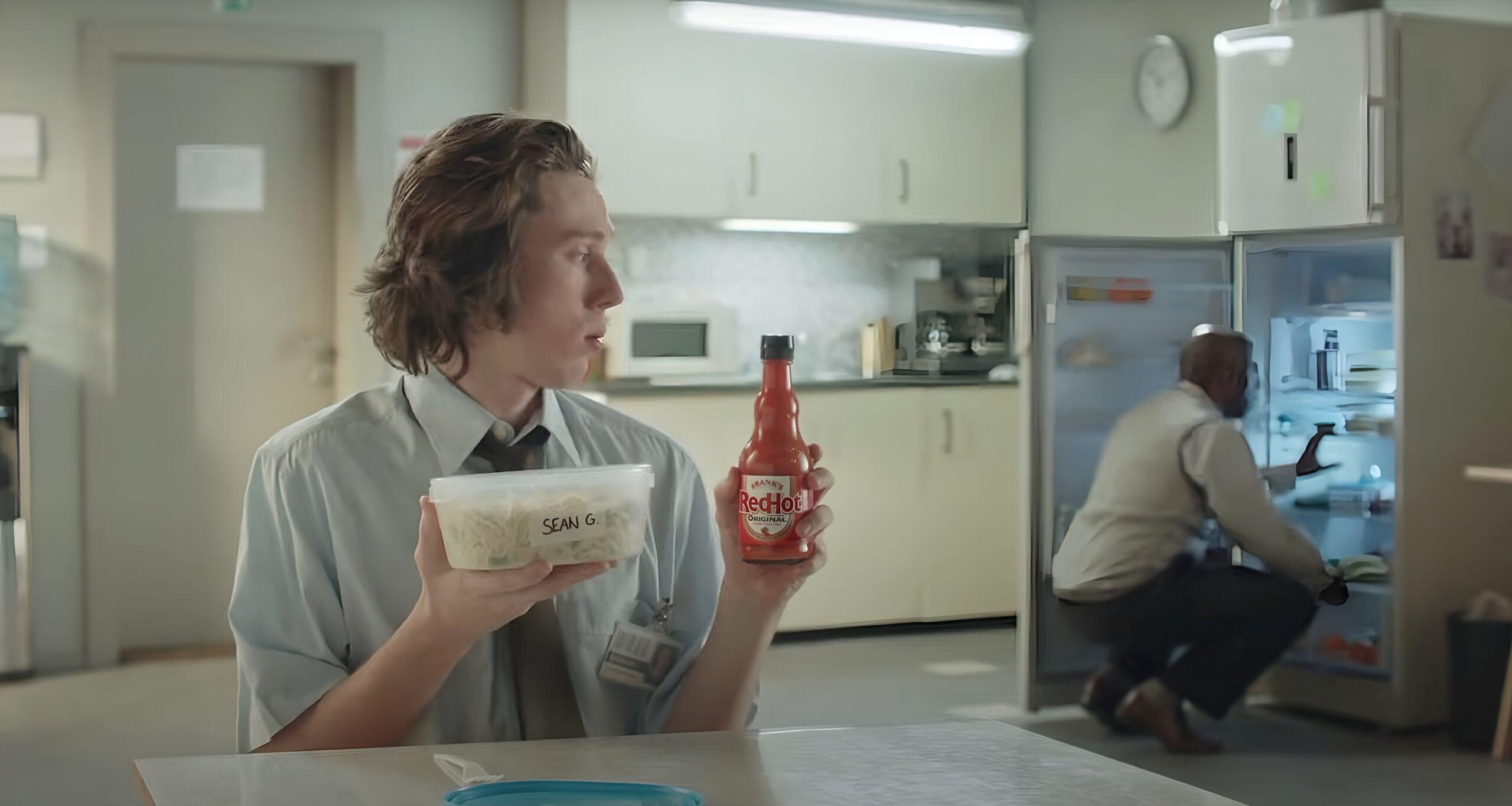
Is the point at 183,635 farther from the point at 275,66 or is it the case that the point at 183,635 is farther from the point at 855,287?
the point at 855,287

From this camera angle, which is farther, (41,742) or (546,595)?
(41,742)

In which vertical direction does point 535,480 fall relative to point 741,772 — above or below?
above

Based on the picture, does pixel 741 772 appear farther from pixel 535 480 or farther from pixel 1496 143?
pixel 1496 143

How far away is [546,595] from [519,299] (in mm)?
340

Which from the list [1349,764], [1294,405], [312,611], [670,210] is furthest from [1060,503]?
[312,611]

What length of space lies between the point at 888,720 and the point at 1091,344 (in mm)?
1113

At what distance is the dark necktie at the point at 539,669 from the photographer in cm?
134

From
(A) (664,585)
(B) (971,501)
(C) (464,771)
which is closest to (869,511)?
(B) (971,501)

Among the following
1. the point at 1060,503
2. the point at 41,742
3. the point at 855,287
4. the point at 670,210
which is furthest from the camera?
the point at 855,287

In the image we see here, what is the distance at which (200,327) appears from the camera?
4164 millimetres

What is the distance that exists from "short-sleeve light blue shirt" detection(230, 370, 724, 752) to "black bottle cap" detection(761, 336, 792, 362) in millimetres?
311

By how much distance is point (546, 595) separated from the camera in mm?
1093

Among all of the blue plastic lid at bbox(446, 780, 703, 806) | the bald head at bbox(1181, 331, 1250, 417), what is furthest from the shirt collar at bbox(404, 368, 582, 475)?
the bald head at bbox(1181, 331, 1250, 417)

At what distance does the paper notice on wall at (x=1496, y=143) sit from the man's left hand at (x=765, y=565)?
2566 mm
